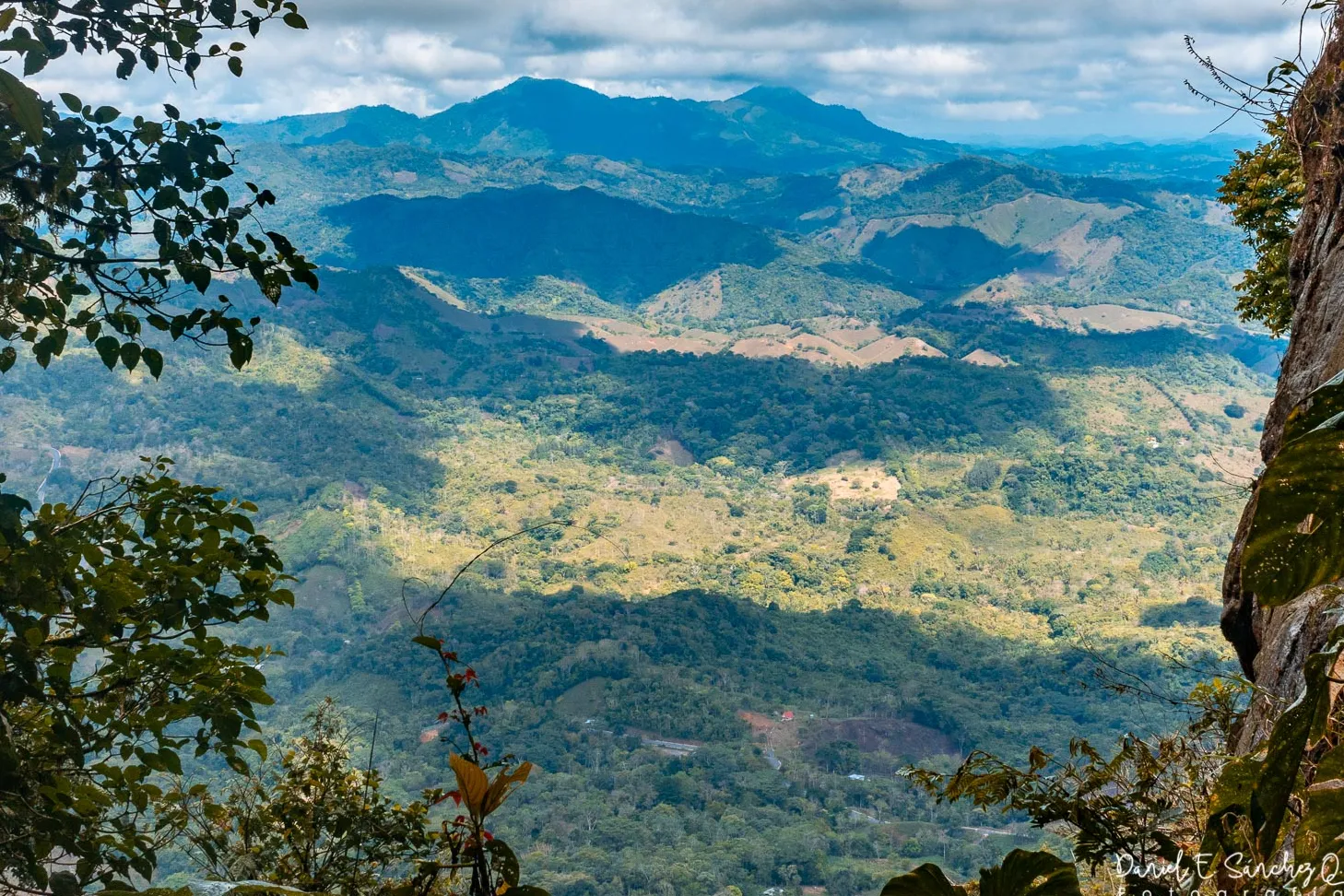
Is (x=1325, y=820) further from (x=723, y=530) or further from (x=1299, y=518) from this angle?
(x=723, y=530)

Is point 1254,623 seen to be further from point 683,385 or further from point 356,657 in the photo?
point 683,385

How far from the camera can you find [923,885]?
5.83 feet

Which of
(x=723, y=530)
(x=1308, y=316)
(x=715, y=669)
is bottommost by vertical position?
(x=715, y=669)

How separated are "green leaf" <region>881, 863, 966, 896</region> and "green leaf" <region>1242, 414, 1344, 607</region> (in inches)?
33.2

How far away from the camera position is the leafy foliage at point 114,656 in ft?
10.9

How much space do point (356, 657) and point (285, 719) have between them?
34.0 feet

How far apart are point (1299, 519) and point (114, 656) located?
4200 mm

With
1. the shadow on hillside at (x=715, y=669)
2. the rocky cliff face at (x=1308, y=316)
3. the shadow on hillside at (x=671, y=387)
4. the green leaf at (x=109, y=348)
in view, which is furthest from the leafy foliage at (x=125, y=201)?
the shadow on hillside at (x=671, y=387)

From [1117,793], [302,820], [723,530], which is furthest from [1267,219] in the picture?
[723,530]

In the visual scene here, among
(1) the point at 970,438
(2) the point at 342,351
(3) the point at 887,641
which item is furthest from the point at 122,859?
(2) the point at 342,351

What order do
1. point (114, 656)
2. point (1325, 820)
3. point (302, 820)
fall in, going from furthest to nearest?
point (302, 820)
point (114, 656)
point (1325, 820)

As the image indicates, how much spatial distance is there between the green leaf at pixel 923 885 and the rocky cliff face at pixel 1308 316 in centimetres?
211

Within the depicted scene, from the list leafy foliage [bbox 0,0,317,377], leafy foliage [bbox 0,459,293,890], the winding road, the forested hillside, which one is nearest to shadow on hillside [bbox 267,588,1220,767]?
the forested hillside

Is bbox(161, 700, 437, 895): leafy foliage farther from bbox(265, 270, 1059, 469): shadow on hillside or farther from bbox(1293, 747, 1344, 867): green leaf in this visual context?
bbox(265, 270, 1059, 469): shadow on hillside
